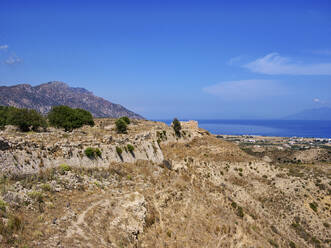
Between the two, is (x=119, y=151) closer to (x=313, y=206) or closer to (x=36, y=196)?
(x=36, y=196)

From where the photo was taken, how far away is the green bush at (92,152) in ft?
69.5

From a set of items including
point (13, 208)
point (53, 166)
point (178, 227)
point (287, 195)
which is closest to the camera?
point (13, 208)

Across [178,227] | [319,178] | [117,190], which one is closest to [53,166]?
[117,190]

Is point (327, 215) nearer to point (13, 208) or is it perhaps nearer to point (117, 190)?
point (117, 190)

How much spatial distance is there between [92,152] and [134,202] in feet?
23.9

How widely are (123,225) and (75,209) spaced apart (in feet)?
9.62

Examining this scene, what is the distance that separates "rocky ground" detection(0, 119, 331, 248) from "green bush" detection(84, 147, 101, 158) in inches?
13.9

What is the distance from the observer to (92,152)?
70.8 ft

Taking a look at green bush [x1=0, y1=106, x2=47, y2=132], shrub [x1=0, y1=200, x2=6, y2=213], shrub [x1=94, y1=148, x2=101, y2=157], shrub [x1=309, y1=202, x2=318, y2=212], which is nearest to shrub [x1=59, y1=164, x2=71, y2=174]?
shrub [x1=94, y1=148, x2=101, y2=157]

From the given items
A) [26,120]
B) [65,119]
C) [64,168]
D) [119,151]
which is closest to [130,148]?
[119,151]

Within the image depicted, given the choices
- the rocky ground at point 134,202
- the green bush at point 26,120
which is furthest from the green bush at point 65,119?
the rocky ground at point 134,202

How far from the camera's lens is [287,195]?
35812 mm

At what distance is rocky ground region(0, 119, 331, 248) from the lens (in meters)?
12.1

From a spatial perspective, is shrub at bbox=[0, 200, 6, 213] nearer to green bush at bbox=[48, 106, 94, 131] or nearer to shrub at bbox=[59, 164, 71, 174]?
shrub at bbox=[59, 164, 71, 174]
